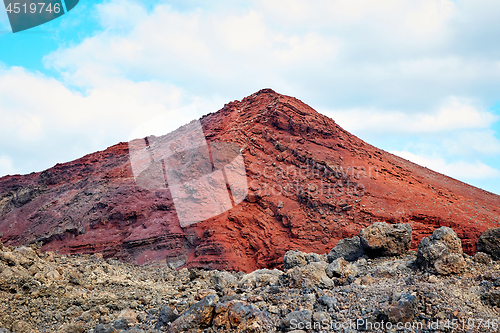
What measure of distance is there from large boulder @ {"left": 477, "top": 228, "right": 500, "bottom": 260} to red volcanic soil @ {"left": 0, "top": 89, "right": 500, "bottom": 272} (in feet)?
18.6

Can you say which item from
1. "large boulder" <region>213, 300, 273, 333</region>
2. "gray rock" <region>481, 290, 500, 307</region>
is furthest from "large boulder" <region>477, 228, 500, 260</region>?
"large boulder" <region>213, 300, 273, 333</region>

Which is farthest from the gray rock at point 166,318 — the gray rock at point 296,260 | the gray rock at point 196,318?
the gray rock at point 296,260

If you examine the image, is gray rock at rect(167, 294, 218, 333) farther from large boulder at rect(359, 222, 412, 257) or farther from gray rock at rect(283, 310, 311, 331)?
large boulder at rect(359, 222, 412, 257)

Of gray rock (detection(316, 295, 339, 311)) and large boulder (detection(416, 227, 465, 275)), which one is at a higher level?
large boulder (detection(416, 227, 465, 275))

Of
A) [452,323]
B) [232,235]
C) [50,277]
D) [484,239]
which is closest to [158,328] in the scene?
[452,323]

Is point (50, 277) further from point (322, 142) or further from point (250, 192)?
point (322, 142)

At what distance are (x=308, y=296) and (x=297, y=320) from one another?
1104 millimetres

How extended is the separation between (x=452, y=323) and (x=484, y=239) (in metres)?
4.98

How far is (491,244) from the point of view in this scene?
30.2ft

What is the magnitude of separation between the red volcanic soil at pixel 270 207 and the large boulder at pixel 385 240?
4.33 m

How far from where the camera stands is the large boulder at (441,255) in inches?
306

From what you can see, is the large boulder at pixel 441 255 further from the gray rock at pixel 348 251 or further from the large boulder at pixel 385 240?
the gray rock at pixel 348 251

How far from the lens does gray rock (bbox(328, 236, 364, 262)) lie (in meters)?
12.1

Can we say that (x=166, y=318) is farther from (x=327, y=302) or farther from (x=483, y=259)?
(x=483, y=259)
